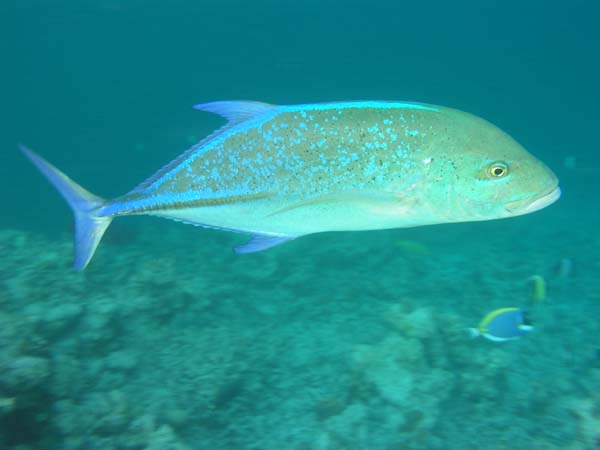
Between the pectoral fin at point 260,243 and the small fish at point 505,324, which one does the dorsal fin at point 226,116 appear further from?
the small fish at point 505,324

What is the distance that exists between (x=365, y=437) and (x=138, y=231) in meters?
8.45

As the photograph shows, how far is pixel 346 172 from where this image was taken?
4.88 feet

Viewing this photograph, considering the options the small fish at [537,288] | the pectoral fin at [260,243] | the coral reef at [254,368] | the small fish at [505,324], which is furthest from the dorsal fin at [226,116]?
the small fish at [537,288]

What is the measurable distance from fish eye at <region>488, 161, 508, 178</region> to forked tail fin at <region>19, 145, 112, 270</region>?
5.95ft

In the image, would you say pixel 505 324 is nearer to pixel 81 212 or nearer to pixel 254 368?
pixel 254 368

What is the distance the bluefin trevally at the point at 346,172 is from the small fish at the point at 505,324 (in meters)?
1.88

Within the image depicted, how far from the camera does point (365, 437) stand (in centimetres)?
241

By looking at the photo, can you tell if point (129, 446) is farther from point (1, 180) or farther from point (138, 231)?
point (1, 180)

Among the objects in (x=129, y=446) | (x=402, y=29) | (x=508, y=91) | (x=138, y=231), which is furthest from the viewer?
(x=508, y=91)

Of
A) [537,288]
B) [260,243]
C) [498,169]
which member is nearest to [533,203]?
[498,169]

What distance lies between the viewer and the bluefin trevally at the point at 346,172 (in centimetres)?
145

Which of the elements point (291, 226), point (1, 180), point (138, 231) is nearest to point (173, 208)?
point (291, 226)

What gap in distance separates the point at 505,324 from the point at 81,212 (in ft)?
11.0

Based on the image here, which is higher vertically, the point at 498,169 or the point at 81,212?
the point at 498,169
